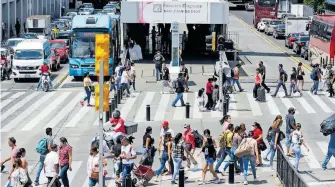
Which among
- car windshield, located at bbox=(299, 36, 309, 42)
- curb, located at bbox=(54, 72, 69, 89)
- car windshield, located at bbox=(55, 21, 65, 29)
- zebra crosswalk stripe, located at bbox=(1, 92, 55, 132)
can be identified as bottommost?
zebra crosswalk stripe, located at bbox=(1, 92, 55, 132)

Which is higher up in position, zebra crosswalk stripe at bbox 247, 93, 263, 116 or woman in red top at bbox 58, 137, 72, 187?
woman in red top at bbox 58, 137, 72, 187

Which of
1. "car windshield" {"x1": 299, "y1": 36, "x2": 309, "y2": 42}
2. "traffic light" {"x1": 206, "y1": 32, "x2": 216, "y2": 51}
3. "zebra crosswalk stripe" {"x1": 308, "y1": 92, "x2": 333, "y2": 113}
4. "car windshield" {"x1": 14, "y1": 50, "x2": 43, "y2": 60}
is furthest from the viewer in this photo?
"car windshield" {"x1": 299, "y1": 36, "x2": 309, "y2": 42}

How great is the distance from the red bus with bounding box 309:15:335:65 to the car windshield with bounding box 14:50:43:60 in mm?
16643

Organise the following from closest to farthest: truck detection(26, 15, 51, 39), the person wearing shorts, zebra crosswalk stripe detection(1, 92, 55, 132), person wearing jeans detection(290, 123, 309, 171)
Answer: the person wearing shorts, person wearing jeans detection(290, 123, 309, 171), zebra crosswalk stripe detection(1, 92, 55, 132), truck detection(26, 15, 51, 39)

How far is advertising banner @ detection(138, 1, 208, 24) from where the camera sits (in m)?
57.4

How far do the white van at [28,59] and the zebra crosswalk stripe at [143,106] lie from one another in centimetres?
781

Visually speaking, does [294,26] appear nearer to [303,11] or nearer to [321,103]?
[303,11]

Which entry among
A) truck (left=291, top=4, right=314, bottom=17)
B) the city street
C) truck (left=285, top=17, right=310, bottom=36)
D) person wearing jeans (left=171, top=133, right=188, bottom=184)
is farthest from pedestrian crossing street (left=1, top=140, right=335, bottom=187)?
truck (left=291, top=4, right=314, bottom=17)

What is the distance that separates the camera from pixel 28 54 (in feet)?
165

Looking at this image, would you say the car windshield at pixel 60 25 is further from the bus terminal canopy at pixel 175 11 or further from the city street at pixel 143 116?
the city street at pixel 143 116

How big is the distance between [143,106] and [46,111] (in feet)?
14.2

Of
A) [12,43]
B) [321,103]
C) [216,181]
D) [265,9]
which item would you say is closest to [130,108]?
[321,103]

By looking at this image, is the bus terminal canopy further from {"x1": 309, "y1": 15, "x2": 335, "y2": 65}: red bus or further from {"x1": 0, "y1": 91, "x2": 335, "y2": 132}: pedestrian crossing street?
{"x1": 0, "y1": 91, "x2": 335, "y2": 132}: pedestrian crossing street

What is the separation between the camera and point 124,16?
189 feet
